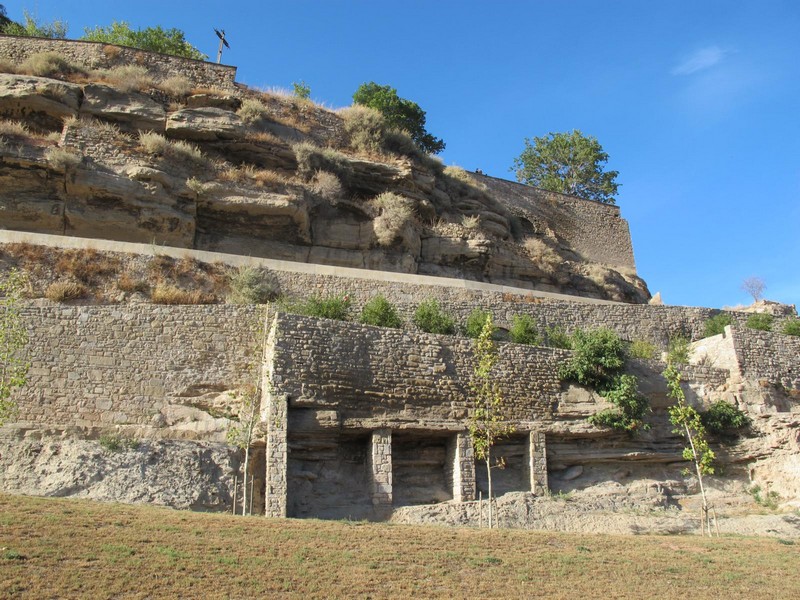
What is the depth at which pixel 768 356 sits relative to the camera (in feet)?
66.1

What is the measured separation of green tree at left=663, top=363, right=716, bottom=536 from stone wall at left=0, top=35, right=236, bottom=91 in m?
17.8

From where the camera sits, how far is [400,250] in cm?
2531

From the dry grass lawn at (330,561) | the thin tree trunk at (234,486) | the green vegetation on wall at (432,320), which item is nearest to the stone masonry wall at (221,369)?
the green vegetation on wall at (432,320)

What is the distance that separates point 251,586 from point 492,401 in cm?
819

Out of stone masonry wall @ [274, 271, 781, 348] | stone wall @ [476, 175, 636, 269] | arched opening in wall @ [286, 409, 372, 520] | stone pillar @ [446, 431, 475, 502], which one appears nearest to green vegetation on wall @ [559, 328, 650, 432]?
stone masonry wall @ [274, 271, 781, 348]

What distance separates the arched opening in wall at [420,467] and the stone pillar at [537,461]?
1.74 metres

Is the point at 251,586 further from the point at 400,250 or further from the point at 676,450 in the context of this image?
the point at 400,250

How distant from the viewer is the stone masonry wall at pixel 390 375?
15594 mm

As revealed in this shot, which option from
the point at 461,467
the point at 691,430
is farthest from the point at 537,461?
the point at 691,430

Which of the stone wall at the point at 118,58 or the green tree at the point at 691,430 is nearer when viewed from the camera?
the green tree at the point at 691,430

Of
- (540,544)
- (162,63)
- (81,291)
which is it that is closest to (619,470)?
(540,544)

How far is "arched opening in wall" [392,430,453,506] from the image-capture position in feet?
51.9

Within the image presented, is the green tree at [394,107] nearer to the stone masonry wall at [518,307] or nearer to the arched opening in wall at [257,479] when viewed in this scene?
the stone masonry wall at [518,307]

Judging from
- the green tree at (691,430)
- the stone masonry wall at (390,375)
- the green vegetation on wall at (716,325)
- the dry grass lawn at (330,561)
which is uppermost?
the green vegetation on wall at (716,325)
